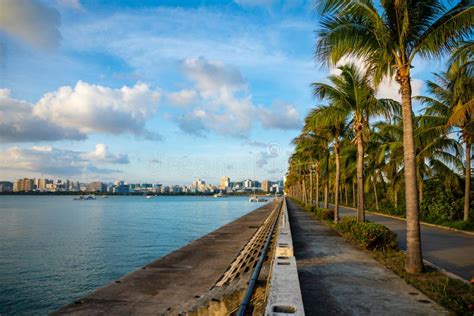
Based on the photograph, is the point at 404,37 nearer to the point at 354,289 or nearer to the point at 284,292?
the point at 354,289

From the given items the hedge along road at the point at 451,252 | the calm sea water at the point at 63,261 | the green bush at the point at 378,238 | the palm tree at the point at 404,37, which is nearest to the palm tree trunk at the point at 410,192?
the palm tree at the point at 404,37

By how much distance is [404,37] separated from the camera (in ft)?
30.0

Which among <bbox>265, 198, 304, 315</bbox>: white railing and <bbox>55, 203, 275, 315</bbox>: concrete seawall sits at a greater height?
<bbox>265, 198, 304, 315</bbox>: white railing

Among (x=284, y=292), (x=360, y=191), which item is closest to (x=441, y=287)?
(x=284, y=292)

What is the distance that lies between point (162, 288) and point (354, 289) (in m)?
6.71

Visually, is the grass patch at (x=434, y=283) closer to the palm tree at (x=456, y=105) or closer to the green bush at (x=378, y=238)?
the green bush at (x=378, y=238)

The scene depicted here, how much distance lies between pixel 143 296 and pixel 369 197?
44.7m

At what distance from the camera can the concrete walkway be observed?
5.99m

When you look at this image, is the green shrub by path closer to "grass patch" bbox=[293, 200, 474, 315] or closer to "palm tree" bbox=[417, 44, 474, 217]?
"grass patch" bbox=[293, 200, 474, 315]

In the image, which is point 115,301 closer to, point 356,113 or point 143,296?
point 143,296

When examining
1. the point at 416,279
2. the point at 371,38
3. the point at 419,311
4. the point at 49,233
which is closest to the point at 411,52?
the point at 371,38

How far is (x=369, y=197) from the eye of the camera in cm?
4981

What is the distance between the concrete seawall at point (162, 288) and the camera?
9.53 m

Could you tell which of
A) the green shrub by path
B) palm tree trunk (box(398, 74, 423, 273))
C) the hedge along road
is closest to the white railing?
the green shrub by path
